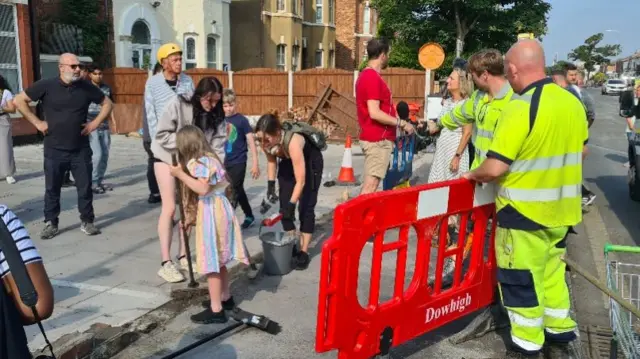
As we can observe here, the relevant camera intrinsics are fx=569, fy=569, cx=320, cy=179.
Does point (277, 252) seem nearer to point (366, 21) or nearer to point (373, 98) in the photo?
point (373, 98)

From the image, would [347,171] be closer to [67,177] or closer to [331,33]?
[67,177]

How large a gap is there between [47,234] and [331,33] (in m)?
28.3

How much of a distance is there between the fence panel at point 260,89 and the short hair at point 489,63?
15.3m

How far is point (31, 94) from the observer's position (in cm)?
604

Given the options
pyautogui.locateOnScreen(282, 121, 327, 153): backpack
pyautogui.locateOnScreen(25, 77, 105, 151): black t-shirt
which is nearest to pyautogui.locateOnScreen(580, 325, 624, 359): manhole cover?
pyautogui.locateOnScreen(282, 121, 327, 153): backpack

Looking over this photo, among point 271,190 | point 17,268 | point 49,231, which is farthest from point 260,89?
point 17,268

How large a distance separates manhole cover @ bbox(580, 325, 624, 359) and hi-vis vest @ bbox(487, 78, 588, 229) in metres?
1.05

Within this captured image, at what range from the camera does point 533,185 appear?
3.34 m

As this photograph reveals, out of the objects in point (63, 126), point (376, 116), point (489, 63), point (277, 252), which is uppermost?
point (489, 63)

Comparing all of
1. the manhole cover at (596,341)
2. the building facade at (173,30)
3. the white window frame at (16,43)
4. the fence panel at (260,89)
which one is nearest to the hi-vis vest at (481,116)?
the manhole cover at (596,341)

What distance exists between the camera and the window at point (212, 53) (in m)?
22.8

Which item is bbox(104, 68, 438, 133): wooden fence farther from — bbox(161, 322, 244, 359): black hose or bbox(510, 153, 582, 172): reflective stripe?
bbox(510, 153, 582, 172): reflective stripe

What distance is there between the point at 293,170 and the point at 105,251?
2175 millimetres

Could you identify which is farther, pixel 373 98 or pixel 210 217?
pixel 373 98
